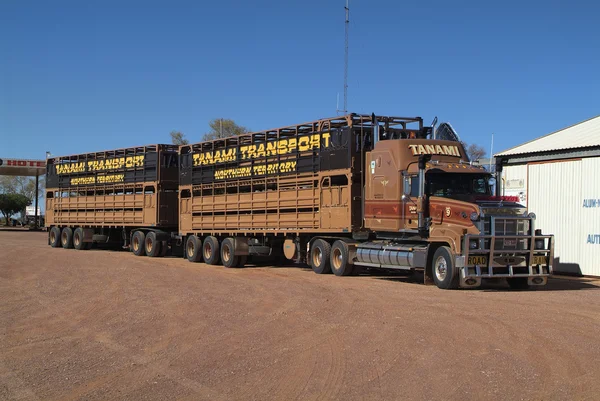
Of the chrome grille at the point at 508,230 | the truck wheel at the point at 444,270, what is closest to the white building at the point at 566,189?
the chrome grille at the point at 508,230

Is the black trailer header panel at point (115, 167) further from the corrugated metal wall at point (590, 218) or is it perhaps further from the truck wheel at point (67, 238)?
the corrugated metal wall at point (590, 218)

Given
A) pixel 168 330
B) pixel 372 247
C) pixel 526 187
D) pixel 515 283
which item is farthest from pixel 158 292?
pixel 526 187

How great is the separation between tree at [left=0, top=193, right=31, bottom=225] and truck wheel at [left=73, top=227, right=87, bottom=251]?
55.1 metres

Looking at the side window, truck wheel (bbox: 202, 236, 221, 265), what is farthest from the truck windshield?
truck wheel (bbox: 202, 236, 221, 265)

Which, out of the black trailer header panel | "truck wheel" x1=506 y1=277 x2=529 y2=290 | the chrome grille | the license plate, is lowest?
"truck wheel" x1=506 y1=277 x2=529 y2=290

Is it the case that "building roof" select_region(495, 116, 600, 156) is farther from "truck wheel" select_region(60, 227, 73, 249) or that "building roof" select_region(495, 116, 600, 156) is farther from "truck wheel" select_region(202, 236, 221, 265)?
"truck wheel" select_region(60, 227, 73, 249)

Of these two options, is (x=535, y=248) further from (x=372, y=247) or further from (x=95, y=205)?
(x=95, y=205)

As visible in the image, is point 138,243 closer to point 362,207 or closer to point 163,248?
point 163,248

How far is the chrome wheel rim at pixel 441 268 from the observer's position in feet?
49.6

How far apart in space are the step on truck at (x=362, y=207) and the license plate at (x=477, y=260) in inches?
1.0

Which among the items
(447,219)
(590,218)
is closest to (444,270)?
(447,219)

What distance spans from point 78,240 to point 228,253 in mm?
12674

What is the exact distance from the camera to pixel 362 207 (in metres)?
18.0

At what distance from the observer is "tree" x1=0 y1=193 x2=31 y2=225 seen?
273 feet
